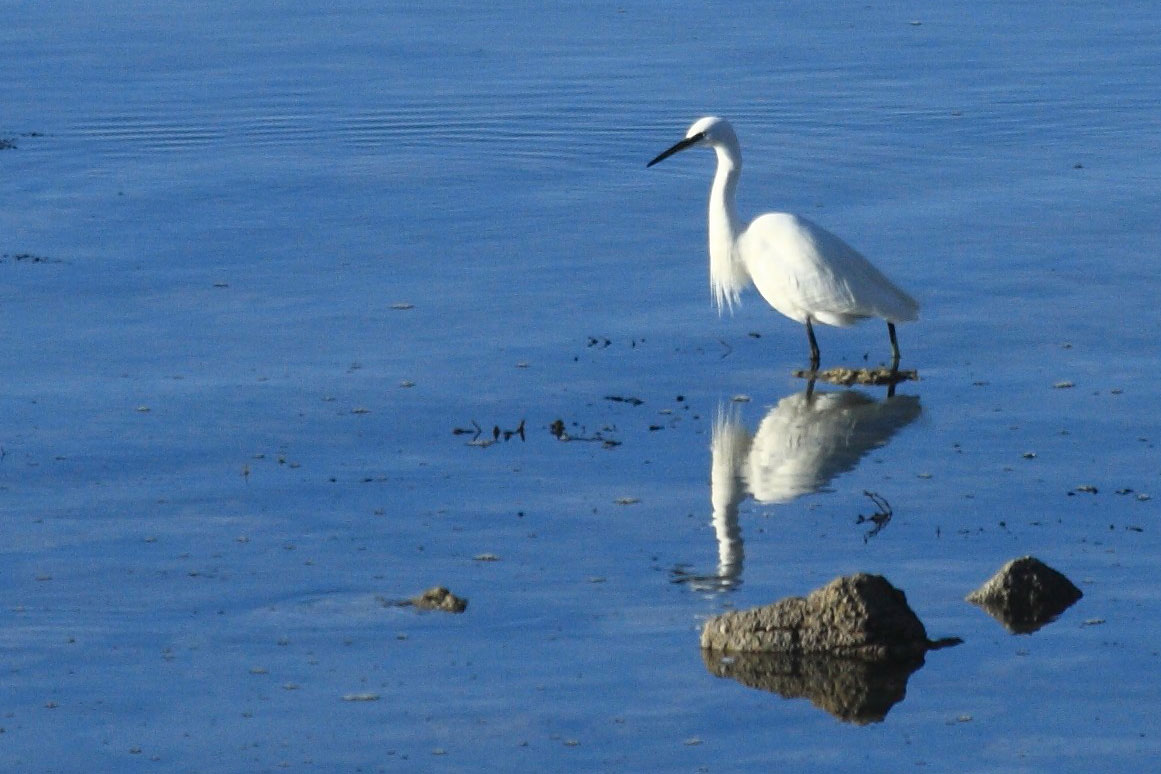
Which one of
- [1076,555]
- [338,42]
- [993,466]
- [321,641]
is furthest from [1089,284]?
[338,42]

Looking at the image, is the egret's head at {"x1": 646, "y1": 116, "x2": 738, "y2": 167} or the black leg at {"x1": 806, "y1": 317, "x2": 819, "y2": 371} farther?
the egret's head at {"x1": 646, "y1": 116, "x2": 738, "y2": 167}

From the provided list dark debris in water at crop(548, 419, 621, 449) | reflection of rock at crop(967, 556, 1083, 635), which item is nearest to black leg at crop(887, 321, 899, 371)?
dark debris in water at crop(548, 419, 621, 449)

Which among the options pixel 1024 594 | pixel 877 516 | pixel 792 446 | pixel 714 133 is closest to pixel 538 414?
pixel 792 446

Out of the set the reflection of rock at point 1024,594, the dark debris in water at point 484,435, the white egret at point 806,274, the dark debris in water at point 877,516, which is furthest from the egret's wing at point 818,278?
the reflection of rock at point 1024,594

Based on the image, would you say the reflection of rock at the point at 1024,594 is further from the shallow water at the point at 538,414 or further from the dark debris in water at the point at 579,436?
the dark debris in water at the point at 579,436

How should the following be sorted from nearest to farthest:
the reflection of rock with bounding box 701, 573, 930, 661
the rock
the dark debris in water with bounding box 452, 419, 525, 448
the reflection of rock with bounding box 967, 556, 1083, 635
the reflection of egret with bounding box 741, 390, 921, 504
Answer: the reflection of rock with bounding box 701, 573, 930, 661
the reflection of rock with bounding box 967, 556, 1083, 635
the rock
the reflection of egret with bounding box 741, 390, 921, 504
the dark debris in water with bounding box 452, 419, 525, 448

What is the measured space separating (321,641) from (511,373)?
14.0ft

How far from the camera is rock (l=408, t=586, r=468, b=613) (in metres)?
8.53

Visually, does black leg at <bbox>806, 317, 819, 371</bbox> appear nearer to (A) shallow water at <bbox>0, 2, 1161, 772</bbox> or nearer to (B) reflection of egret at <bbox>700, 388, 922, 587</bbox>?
(A) shallow water at <bbox>0, 2, 1161, 772</bbox>

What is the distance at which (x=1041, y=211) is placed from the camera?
16609mm

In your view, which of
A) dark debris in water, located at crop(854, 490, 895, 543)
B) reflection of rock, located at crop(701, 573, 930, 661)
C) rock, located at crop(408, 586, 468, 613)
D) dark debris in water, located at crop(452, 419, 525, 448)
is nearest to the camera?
reflection of rock, located at crop(701, 573, 930, 661)

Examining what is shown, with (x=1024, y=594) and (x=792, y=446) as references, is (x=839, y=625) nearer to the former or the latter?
(x=1024, y=594)

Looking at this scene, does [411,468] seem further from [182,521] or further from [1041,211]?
[1041,211]

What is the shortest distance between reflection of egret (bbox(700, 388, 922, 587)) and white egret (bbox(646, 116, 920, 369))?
64 centimetres
